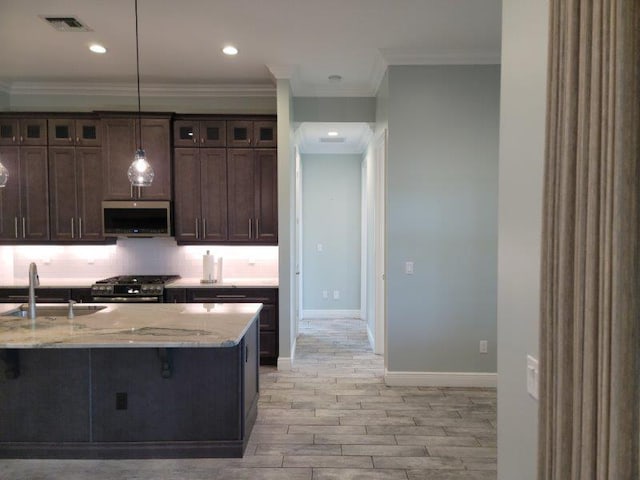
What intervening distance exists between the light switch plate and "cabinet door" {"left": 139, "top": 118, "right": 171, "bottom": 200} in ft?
14.2

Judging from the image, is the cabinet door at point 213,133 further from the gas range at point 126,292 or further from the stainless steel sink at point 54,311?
the stainless steel sink at point 54,311

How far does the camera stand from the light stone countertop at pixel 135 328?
7.97 feet

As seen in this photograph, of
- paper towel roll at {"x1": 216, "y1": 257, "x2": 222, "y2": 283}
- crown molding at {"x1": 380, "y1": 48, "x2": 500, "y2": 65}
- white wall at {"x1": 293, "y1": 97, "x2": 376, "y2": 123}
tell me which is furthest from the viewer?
white wall at {"x1": 293, "y1": 97, "x2": 376, "y2": 123}

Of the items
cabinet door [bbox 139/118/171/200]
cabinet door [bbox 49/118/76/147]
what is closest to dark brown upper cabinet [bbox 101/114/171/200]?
cabinet door [bbox 139/118/171/200]

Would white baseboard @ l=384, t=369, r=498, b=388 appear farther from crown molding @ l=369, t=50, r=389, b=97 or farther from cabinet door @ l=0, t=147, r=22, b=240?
cabinet door @ l=0, t=147, r=22, b=240

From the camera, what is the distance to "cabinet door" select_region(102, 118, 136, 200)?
4.77 m

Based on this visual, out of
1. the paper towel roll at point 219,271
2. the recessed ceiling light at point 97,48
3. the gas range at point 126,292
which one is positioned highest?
the recessed ceiling light at point 97,48

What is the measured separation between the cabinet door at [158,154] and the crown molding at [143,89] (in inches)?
19.3

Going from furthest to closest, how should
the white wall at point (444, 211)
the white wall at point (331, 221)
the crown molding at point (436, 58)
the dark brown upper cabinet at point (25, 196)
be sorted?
the white wall at point (331, 221)
the dark brown upper cabinet at point (25, 196)
the white wall at point (444, 211)
the crown molding at point (436, 58)

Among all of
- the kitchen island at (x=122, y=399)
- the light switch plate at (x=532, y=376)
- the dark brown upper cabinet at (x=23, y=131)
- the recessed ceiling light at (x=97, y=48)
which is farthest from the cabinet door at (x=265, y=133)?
the light switch plate at (x=532, y=376)

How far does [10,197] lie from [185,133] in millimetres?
2044

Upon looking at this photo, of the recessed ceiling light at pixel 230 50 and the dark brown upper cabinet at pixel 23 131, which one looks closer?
the recessed ceiling light at pixel 230 50

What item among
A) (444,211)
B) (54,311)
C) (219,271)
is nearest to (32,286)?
(54,311)

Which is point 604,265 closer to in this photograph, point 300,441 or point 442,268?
point 300,441
